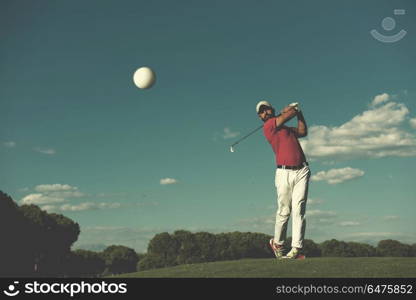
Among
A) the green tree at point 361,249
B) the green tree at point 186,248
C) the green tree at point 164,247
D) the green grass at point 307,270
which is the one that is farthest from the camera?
the green tree at point 361,249

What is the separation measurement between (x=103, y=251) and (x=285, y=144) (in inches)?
3859

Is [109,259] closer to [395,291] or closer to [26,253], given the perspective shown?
[26,253]

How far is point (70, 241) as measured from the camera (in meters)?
74.2

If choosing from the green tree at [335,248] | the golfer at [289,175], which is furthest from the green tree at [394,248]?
the golfer at [289,175]

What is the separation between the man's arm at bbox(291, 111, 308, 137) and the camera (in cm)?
1612

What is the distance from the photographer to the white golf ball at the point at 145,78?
20500 millimetres

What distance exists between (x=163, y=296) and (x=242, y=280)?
2.17 metres

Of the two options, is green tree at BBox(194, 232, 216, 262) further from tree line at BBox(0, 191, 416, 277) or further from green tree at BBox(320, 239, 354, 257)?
green tree at BBox(320, 239, 354, 257)

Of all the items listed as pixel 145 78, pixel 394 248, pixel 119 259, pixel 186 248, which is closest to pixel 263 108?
pixel 145 78

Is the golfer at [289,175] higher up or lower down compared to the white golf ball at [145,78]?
lower down

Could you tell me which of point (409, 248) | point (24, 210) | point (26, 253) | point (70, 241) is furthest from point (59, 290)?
point (409, 248)

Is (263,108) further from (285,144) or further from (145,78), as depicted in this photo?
(145,78)

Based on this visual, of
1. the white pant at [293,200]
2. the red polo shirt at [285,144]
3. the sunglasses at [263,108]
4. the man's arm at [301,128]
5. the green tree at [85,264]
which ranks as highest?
the sunglasses at [263,108]

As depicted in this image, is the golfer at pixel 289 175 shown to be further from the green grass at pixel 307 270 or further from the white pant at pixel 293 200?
the green grass at pixel 307 270
